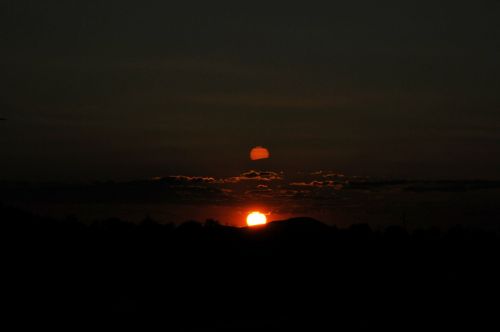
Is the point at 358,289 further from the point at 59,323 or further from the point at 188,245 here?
the point at 59,323

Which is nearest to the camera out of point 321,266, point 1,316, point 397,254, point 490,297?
point 1,316

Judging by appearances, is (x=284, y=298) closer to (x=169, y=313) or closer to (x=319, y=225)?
(x=169, y=313)

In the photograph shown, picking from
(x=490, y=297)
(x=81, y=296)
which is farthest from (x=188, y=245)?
(x=490, y=297)

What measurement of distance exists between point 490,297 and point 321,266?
22.8 ft

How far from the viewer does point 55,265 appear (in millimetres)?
31297

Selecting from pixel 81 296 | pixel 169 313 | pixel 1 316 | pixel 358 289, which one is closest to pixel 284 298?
→ pixel 358 289

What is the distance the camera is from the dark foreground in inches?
1075

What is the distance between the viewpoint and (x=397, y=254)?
36.3 m

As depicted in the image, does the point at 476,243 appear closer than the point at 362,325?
No

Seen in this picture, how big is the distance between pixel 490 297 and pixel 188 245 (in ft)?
41.9

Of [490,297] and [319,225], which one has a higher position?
[319,225]

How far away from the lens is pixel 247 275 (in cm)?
3253

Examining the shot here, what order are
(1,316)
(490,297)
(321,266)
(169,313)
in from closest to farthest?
(1,316) < (169,313) < (490,297) < (321,266)

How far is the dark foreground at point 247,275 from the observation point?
27.3 meters
